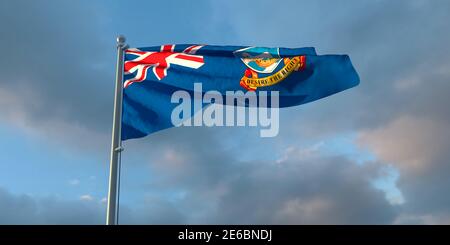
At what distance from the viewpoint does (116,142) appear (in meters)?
18.8

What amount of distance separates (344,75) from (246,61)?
3.10 m

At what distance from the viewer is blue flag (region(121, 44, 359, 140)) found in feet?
64.8

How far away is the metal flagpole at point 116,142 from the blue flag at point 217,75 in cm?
37

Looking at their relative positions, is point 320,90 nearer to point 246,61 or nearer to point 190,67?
point 246,61

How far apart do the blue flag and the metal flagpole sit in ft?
1.22

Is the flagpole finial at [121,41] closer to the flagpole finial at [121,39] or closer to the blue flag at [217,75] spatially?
the flagpole finial at [121,39]

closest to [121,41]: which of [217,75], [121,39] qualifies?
[121,39]

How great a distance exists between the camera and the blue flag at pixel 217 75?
19.8 m

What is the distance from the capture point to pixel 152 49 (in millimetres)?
20688

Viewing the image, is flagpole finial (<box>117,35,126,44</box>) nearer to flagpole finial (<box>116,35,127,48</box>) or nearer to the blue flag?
flagpole finial (<box>116,35,127,48</box>)

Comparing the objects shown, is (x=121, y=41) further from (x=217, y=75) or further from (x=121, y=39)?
(x=217, y=75)
